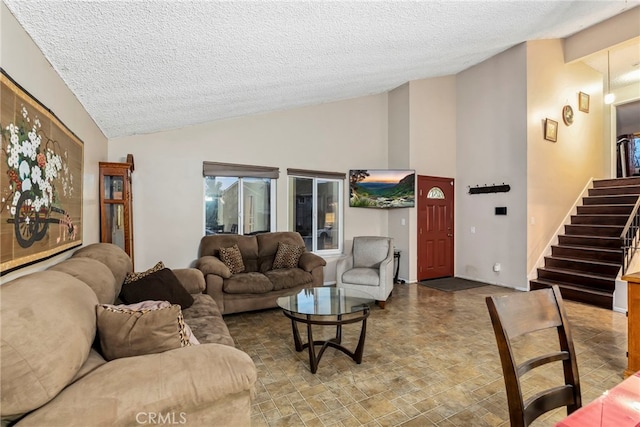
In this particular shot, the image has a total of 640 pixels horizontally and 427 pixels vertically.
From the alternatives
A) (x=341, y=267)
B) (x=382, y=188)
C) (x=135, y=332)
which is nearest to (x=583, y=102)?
(x=382, y=188)

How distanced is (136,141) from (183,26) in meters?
2.91

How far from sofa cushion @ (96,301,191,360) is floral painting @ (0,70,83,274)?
47 cm

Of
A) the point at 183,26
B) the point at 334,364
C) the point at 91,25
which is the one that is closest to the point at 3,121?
the point at 91,25

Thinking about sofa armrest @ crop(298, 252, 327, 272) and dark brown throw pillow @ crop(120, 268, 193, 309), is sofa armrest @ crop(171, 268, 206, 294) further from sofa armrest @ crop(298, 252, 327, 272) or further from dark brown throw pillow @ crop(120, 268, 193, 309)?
sofa armrest @ crop(298, 252, 327, 272)

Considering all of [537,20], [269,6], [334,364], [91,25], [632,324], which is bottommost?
[334,364]

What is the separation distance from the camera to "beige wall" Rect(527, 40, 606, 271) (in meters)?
5.14

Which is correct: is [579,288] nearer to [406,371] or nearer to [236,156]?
[406,371]

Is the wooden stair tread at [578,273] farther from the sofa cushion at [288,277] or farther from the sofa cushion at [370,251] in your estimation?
the sofa cushion at [288,277]

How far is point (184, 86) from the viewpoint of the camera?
8.19 ft

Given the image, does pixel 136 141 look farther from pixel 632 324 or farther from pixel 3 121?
pixel 632 324

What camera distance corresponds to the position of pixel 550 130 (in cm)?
536

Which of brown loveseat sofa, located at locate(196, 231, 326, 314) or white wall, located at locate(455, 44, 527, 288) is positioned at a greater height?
white wall, located at locate(455, 44, 527, 288)

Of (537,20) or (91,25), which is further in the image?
(537,20)

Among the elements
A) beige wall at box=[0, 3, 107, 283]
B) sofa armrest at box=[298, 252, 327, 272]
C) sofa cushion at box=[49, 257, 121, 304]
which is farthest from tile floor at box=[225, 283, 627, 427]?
beige wall at box=[0, 3, 107, 283]
